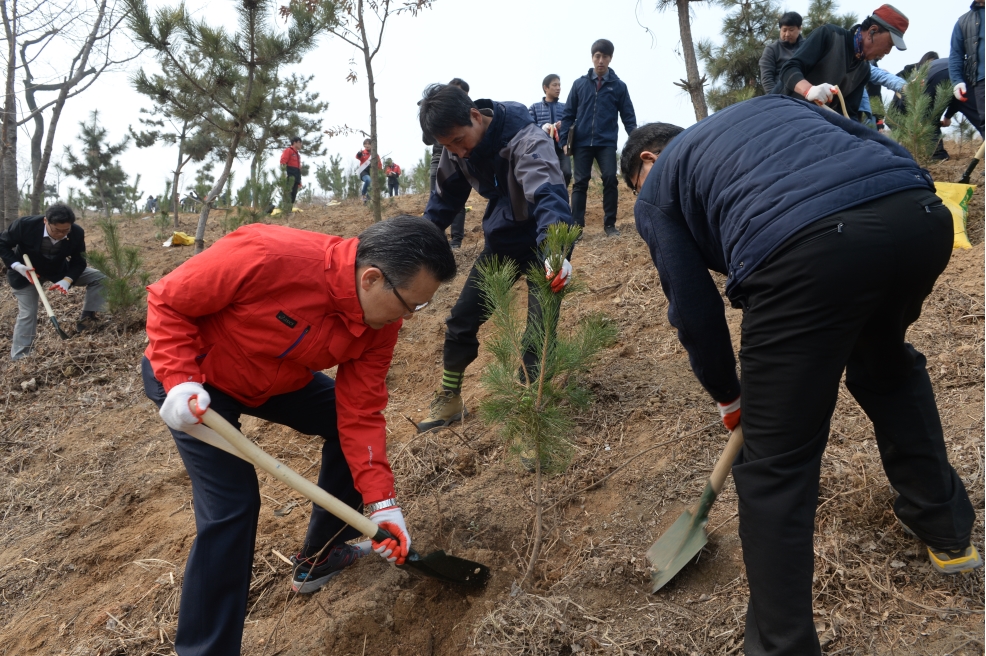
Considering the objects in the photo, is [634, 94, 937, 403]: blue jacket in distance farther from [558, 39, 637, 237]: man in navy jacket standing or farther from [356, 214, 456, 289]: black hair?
[558, 39, 637, 237]: man in navy jacket standing

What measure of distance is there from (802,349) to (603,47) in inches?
181

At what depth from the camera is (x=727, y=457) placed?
1.88 metres

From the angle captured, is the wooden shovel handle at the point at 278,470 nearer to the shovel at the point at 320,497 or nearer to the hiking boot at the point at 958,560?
the shovel at the point at 320,497

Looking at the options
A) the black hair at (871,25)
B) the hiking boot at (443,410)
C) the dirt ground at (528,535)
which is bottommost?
the dirt ground at (528,535)

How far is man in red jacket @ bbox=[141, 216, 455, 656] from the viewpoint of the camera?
1716 millimetres

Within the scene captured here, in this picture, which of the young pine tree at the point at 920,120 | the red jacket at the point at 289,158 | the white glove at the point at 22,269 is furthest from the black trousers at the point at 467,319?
the red jacket at the point at 289,158

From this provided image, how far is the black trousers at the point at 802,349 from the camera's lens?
1296mm

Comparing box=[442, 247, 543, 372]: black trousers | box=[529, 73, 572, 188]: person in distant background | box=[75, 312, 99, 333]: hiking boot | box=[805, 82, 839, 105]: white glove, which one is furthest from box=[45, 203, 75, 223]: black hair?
box=[805, 82, 839, 105]: white glove

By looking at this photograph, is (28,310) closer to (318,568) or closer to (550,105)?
(318,568)

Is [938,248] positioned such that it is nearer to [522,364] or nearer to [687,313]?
[687,313]

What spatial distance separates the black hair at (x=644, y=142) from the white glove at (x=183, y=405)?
52.5 inches

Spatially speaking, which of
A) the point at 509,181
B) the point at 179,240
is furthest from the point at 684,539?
the point at 179,240

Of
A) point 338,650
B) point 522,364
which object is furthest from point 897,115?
point 338,650

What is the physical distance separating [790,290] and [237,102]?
21.1 ft
